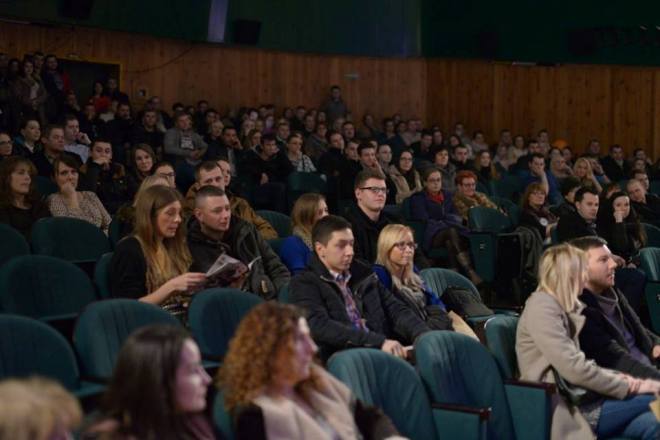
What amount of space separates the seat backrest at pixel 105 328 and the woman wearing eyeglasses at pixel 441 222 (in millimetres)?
4324

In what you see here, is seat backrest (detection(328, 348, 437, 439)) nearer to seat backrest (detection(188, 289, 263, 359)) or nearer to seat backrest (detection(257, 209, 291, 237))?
seat backrest (detection(188, 289, 263, 359))

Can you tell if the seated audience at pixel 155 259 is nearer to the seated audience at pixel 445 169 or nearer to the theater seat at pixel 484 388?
the theater seat at pixel 484 388

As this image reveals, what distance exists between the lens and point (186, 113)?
990cm

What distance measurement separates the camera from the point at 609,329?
429 centimetres

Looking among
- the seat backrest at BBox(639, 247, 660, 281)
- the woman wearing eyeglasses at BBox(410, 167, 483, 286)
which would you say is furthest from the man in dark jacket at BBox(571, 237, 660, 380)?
the woman wearing eyeglasses at BBox(410, 167, 483, 286)

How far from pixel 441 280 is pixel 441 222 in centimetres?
281

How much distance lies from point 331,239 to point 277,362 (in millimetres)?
1412

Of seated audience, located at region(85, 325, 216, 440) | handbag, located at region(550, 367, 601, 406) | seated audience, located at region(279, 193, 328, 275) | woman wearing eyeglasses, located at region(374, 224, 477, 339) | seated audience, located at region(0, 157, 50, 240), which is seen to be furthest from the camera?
seated audience, located at region(0, 157, 50, 240)

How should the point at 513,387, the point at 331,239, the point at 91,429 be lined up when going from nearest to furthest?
1. the point at 91,429
2. the point at 513,387
3. the point at 331,239

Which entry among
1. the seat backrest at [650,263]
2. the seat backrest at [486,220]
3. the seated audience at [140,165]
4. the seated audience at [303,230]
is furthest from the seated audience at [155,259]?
the seat backrest at [486,220]

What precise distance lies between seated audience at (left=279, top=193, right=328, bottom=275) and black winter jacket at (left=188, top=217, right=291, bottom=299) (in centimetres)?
20

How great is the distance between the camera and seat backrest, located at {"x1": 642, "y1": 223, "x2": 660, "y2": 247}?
7744 millimetres

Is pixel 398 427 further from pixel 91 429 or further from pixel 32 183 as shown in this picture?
pixel 32 183

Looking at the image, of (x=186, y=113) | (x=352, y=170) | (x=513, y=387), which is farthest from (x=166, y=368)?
(x=186, y=113)
